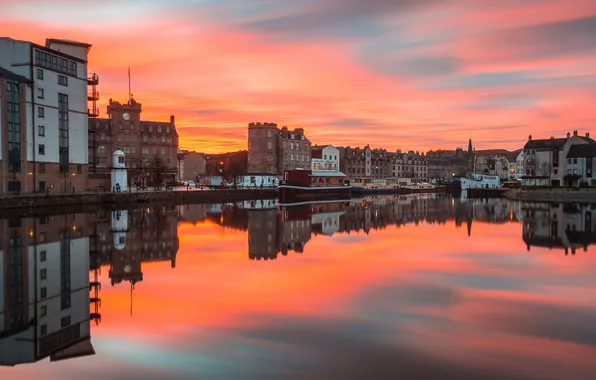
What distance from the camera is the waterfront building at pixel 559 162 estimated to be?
83.2 meters

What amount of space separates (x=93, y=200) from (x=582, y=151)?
7893cm

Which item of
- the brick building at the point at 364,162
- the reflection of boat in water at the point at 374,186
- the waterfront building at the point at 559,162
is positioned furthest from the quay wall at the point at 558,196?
the brick building at the point at 364,162

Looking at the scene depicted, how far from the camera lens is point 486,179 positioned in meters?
110

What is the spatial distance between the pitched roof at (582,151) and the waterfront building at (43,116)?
78.0 m

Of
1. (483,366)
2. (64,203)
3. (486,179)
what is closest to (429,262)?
(483,366)

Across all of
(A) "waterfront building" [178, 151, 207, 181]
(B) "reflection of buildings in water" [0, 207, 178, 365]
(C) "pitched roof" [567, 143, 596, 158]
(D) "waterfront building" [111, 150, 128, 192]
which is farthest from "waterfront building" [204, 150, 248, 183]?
(B) "reflection of buildings in water" [0, 207, 178, 365]

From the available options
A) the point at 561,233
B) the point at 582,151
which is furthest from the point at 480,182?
the point at 561,233

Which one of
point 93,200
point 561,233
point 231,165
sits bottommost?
point 561,233

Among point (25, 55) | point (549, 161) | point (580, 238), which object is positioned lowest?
point (580, 238)

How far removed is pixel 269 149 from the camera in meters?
94.7

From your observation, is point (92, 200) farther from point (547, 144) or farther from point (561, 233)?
point (547, 144)

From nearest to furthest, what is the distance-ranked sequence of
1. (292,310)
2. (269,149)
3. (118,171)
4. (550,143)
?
(292,310) → (118,171) → (550,143) → (269,149)

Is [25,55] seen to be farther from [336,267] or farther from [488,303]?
[488,303]

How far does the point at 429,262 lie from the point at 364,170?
103184 millimetres
